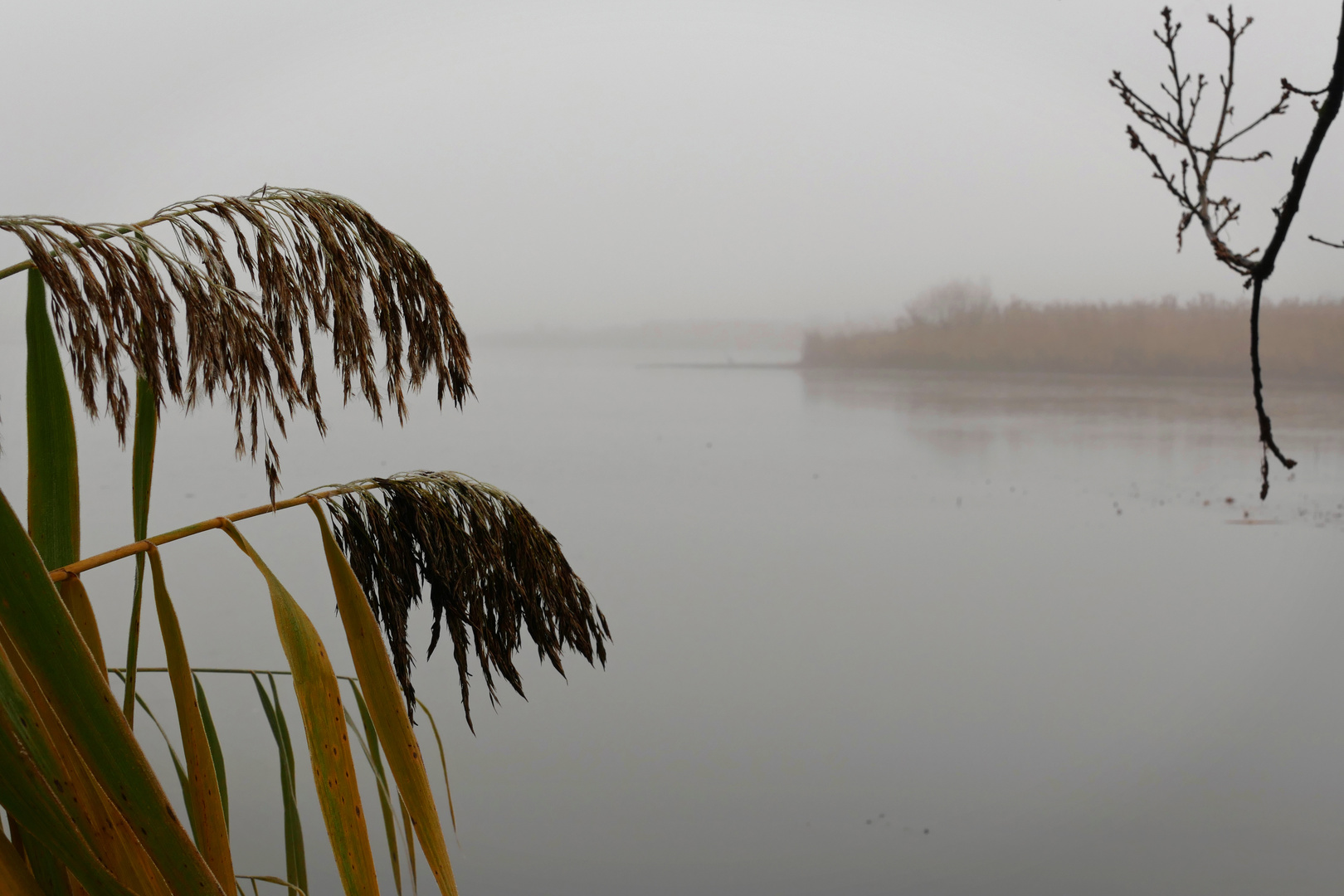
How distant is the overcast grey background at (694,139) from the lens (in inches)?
89.4

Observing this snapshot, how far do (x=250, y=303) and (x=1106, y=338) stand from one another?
2.33 meters

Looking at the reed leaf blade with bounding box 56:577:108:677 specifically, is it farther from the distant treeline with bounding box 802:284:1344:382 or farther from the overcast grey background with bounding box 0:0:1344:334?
the distant treeline with bounding box 802:284:1344:382

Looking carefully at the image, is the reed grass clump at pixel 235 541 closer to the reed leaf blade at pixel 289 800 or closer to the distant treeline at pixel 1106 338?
the reed leaf blade at pixel 289 800

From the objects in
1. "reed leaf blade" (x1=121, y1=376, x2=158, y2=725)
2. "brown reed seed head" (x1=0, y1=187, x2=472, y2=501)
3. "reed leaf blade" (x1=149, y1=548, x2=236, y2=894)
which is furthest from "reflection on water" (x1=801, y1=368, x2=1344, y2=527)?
"reed leaf blade" (x1=149, y1=548, x2=236, y2=894)

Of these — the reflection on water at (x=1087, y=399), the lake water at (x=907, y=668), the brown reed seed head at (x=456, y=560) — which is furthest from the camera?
the reflection on water at (x=1087, y=399)

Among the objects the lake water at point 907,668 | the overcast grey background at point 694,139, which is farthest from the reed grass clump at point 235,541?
the overcast grey background at point 694,139

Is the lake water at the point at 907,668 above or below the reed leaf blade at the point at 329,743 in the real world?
below

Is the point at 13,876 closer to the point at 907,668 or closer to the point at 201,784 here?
the point at 201,784

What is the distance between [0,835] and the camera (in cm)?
48

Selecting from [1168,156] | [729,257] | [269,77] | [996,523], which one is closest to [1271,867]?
[996,523]

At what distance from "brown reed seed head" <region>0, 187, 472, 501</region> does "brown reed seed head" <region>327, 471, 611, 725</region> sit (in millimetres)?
88

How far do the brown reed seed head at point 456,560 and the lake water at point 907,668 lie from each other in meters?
1.49

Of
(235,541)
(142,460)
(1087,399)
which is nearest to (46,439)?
(142,460)

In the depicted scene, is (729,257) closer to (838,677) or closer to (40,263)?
(838,677)
